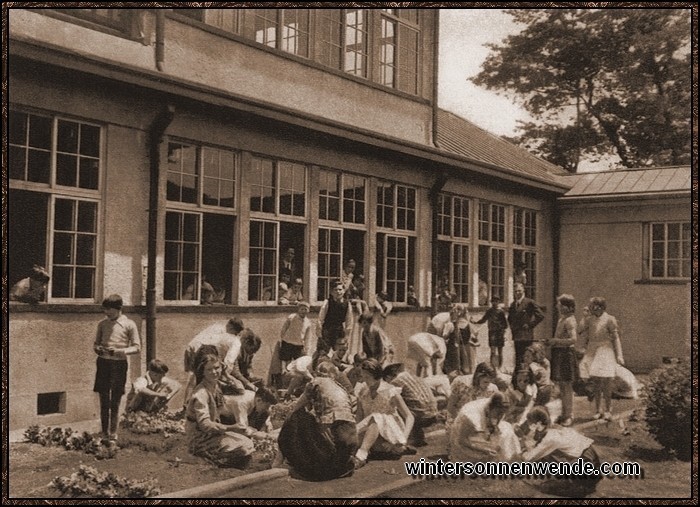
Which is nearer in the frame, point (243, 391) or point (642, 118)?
point (243, 391)

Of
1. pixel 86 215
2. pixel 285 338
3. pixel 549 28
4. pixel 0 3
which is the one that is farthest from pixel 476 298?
pixel 0 3

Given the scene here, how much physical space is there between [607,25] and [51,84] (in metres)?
6.17

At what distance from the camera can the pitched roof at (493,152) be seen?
1318 centimetres

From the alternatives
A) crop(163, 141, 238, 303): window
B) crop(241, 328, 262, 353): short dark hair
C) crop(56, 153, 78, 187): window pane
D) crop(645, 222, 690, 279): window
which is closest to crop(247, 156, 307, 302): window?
crop(163, 141, 238, 303): window

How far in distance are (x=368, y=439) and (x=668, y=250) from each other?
7555 millimetres

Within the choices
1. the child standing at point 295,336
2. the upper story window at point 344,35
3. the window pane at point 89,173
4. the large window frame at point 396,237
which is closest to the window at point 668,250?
the large window frame at point 396,237

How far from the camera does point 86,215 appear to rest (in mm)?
7930

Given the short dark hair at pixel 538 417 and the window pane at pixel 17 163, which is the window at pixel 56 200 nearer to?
the window pane at pixel 17 163

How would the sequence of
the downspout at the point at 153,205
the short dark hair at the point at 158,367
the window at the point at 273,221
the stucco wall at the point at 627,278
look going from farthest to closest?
the stucco wall at the point at 627,278, the window at the point at 273,221, the downspout at the point at 153,205, the short dark hair at the point at 158,367

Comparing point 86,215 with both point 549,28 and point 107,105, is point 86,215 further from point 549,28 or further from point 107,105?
point 549,28

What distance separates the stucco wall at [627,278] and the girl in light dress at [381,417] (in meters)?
4.80

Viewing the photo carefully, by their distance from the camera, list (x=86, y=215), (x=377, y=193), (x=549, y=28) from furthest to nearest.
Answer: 1. (x=377, y=193)
2. (x=549, y=28)
3. (x=86, y=215)

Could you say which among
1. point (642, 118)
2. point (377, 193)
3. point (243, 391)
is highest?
point (642, 118)

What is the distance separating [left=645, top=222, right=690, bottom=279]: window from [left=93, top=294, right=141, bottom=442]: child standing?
8648 mm
